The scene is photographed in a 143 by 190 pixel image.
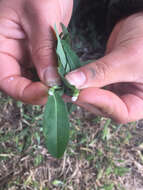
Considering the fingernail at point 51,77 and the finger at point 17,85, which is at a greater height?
the fingernail at point 51,77

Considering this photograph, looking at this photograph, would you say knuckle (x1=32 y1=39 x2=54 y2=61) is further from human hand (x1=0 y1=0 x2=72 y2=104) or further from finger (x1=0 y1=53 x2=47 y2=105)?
finger (x1=0 y1=53 x2=47 y2=105)

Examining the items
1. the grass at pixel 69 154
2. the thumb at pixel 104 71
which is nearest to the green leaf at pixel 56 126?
the thumb at pixel 104 71

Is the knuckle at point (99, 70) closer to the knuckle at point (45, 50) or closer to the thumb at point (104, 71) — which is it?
the thumb at point (104, 71)

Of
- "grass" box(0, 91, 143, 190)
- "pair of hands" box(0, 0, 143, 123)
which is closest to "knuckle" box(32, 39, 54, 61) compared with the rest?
"pair of hands" box(0, 0, 143, 123)

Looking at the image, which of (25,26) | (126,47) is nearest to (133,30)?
(126,47)

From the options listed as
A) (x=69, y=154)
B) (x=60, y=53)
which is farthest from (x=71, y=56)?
(x=69, y=154)

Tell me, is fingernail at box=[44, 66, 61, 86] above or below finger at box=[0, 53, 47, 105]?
above

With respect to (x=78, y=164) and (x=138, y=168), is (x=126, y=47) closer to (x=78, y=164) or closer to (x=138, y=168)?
(x=78, y=164)
